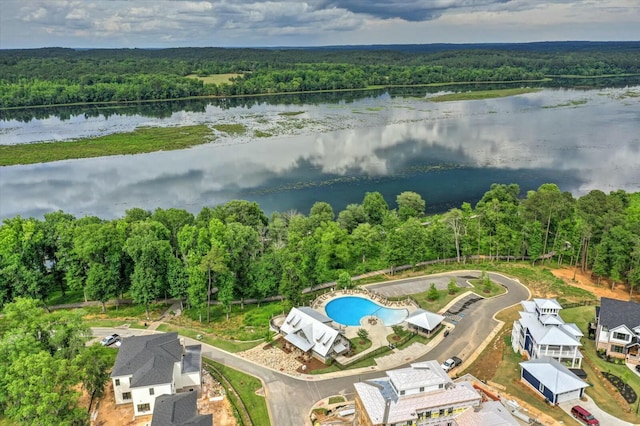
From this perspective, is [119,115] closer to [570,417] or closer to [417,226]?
[417,226]

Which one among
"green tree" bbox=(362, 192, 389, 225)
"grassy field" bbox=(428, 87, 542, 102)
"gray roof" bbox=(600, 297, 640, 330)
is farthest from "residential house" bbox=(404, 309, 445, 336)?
"grassy field" bbox=(428, 87, 542, 102)

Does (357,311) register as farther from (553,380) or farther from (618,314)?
(618,314)

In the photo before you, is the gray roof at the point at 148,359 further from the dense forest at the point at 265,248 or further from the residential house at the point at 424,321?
the residential house at the point at 424,321

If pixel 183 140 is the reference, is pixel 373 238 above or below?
below

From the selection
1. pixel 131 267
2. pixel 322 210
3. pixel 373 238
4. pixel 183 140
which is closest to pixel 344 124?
pixel 183 140

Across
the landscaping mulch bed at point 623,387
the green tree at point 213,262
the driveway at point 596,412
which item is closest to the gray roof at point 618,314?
the landscaping mulch bed at point 623,387

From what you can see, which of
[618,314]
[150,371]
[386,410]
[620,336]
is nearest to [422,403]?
[386,410]
